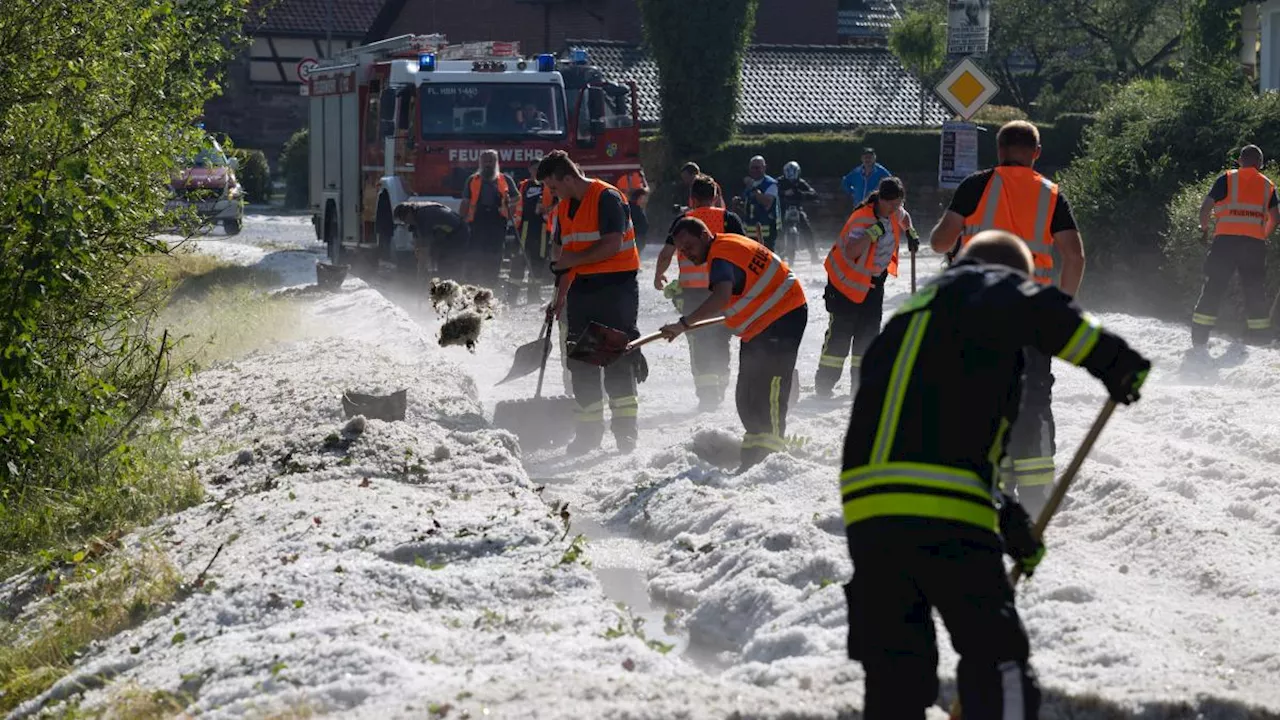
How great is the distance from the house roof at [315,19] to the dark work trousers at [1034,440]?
49.8 m

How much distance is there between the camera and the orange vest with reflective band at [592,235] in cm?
1078

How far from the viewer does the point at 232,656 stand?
5.83m

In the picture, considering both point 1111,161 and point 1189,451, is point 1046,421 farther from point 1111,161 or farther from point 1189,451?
point 1111,161

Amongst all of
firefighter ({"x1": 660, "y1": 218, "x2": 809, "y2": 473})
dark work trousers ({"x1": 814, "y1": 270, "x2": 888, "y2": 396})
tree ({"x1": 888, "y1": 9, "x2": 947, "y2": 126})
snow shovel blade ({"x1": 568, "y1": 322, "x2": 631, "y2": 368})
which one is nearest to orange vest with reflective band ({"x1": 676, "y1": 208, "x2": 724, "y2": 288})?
dark work trousers ({"x1": 814, "y1": 270, "x2": 888, "y2": 396})

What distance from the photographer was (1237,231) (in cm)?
1430

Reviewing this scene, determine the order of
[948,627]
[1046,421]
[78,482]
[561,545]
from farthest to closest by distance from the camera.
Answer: [78,482] → [1046,421] → [561,545] → [948,627]

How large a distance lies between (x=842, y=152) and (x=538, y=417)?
21.6 metres

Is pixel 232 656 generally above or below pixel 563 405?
above

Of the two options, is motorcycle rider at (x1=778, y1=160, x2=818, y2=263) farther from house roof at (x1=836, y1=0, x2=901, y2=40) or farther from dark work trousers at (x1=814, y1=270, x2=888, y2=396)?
house roof at (x1=836, y1=0, x2=901, y2=40)

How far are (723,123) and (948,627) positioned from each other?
1153 inches

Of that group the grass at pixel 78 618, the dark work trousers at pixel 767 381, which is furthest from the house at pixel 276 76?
the grass at pixel 78 618

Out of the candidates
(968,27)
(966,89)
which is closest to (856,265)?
(966,89)

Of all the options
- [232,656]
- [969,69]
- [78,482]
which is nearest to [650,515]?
[78,482]

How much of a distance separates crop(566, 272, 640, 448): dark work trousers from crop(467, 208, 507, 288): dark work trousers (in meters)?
8.14
